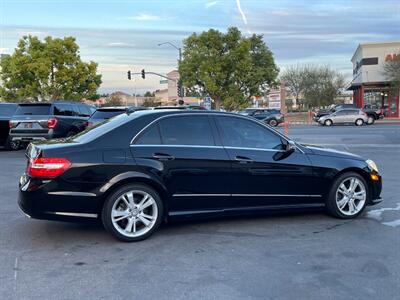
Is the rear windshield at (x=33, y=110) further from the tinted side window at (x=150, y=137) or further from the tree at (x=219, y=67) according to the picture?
the tree at (x=219, y=67)

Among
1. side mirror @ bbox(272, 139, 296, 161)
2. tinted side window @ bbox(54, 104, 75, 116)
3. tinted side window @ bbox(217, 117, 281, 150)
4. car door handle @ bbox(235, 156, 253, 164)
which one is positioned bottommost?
car door handle @ bbox(235, 156, 253, 164)

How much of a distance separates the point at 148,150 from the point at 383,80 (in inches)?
1930

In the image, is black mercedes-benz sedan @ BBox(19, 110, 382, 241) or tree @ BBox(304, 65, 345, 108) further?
tree @ BBox(304, 65, 345, 108)

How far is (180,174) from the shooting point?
5.78m

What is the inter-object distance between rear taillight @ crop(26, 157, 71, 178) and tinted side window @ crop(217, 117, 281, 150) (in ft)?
6.56

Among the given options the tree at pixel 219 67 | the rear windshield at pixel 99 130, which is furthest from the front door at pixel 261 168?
the tree at pixel 219 67

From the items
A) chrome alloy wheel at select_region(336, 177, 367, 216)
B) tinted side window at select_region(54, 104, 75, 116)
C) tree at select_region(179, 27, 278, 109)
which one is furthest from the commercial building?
chrome alloy wheel at select_region(336, 177, 367, 216)

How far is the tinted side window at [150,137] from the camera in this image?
5766 millimetres

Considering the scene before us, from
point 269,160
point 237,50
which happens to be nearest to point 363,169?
point 269,160

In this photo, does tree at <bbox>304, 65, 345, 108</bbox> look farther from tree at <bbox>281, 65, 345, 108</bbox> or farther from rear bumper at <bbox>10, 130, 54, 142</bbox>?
rear bumper at <bbox>10, 130, 54, 142</bbox>

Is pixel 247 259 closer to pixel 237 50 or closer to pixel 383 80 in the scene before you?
pixel 237 50

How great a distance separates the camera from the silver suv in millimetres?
38688

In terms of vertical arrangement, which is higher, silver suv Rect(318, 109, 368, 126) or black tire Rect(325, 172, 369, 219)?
silver suv Rect(318, 109, 368, 126)

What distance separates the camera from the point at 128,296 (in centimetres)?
406
